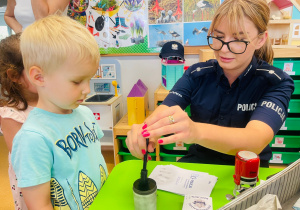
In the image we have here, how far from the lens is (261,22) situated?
952 millimetres

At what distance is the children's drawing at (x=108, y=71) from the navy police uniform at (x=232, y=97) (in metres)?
1.22

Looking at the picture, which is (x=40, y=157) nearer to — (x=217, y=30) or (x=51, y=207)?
(x=51, y=207)

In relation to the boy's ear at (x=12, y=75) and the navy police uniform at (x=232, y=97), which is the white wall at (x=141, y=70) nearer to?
the navy police uniform at (x=232, y=97)

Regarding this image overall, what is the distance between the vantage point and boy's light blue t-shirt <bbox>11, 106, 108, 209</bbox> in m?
0.67

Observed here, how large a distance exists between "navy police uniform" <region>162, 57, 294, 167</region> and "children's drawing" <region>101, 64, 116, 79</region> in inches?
48.2

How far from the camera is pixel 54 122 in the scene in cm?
75

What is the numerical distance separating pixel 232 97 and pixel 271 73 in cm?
19

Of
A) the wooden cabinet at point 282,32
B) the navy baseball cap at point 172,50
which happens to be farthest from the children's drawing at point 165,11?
Answer: the wooden cabinet at point 282,32

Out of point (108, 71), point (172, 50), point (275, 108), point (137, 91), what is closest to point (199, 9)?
point (172, 50)

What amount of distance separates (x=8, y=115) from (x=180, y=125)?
72cm

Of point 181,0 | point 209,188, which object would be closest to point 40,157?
point 209,188

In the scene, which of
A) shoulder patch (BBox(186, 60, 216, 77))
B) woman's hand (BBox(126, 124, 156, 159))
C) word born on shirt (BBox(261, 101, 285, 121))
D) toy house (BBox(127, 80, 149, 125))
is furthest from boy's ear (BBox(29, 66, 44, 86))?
toy house (BBox(127, 80, 149, 125))

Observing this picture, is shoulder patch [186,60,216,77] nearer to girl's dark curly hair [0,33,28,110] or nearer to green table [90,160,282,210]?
green table [90,160,282,210]

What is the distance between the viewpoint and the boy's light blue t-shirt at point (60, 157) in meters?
0.67
